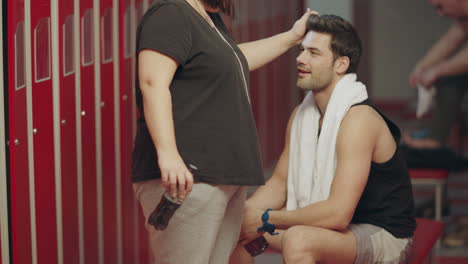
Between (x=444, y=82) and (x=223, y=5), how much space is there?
2.86 m

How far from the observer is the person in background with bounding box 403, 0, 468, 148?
4.07m

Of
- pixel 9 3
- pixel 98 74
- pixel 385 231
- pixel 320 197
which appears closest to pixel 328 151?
pixel 320 197

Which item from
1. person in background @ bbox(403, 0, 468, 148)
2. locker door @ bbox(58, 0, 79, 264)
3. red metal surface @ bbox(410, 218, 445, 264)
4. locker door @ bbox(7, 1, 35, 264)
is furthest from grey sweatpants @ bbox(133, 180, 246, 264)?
person in background @ bbox(403, 0, 468, 148)

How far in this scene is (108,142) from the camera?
261 cm

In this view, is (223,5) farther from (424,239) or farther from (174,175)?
(424,239)

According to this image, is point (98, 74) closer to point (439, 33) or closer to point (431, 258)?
point (431, 258)

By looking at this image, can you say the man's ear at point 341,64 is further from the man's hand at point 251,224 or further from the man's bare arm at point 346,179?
the man's hand at point 251,224

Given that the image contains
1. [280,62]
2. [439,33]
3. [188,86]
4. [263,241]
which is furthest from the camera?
[439,33]

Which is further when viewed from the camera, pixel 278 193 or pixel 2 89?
pixel 278 193

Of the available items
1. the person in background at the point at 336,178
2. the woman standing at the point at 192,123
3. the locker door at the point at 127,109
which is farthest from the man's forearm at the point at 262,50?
the locker door at the point at 127,109

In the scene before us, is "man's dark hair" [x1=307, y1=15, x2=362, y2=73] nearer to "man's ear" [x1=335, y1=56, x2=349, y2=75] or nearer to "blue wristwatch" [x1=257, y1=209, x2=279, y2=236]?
"man's ear" [x1=335, y1=56, x2=349, y2=75]

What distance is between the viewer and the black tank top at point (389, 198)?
2570 mm

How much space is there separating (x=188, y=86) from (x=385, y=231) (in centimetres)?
106

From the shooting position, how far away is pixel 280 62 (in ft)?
18.2
